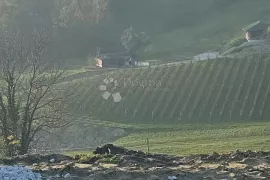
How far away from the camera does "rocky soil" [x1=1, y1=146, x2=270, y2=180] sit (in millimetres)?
13336

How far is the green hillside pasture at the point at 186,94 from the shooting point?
173 feet

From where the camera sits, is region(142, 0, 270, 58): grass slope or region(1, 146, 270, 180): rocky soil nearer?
region(1, 146, 270, 180): rocky soil

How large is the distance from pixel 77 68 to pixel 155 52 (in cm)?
1832

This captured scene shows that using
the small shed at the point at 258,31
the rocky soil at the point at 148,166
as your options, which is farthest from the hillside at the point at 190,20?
the rocky soil at the point at 148,166

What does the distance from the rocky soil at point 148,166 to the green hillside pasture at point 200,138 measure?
1695 centimetres

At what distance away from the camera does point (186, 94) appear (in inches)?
2267

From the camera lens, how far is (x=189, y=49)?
95.5 metres

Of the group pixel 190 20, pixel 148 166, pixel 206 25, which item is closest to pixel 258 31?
pixel 206 25

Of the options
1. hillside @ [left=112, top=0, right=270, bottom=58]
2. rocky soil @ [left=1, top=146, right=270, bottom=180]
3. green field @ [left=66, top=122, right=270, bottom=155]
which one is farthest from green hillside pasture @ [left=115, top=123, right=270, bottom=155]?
hillside @ [left=112, top=0, right=270, bottom=58]

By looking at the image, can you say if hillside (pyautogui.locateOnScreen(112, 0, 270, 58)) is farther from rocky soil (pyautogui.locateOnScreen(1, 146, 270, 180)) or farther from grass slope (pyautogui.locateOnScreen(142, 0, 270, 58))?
rocky soil (pyautogui.locateOnScreen(1, 146, 270, 180))

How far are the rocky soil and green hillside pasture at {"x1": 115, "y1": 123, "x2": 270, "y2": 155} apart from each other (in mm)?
16954

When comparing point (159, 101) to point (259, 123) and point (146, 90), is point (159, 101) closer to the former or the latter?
point (146, 90)

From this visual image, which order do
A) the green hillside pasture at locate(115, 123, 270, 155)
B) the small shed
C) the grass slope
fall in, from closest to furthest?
1. the green hillside pasture at locate(115, 123, 270, 155)
2. the small shed
3. the grass slope

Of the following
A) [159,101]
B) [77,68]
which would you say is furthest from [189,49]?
[159,101]
